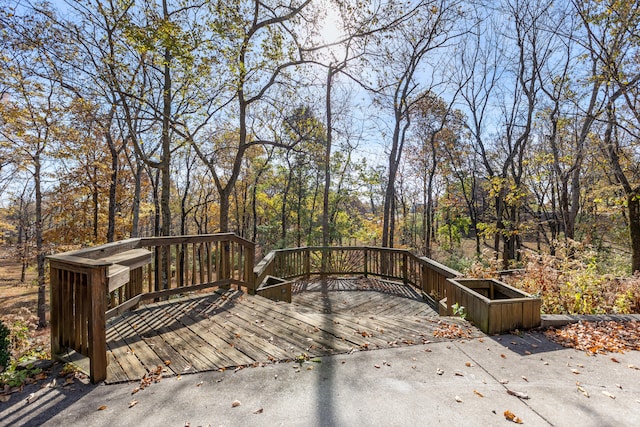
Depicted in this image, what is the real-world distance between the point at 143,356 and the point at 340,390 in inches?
76.4

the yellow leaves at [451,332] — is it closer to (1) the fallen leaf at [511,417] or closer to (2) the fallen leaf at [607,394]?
(2) the fallen leaf at [607,394]

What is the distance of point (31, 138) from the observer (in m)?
9.45

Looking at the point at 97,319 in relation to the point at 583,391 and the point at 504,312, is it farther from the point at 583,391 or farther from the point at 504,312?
the point at 504,312

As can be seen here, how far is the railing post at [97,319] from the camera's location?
2.35m

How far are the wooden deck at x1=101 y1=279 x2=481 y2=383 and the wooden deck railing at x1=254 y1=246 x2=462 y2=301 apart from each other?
1941 millimetres

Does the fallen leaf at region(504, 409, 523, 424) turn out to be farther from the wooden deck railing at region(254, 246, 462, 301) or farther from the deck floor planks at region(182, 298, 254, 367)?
the wooden deck railing at region(254, 246, 462, 301)

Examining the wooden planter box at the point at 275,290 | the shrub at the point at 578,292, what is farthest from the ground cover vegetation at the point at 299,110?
the wooden planter box at the point at 275,290

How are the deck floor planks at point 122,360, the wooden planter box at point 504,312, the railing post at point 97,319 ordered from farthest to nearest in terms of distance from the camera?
the wooden planter box at point 504,312
the deck floor planks at point 122,360
the railing post at point 97,319

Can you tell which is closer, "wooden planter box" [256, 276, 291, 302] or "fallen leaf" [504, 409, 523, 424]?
"fallen leaf" [504, 409, 523, 424]

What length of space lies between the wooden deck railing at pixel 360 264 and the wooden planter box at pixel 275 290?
0.23 metres

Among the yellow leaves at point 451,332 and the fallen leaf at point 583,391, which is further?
the yellow leaves at point 451,332

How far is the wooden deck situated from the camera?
A: 2766 mm

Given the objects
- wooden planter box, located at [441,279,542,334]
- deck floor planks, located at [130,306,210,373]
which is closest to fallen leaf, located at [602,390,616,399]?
wooden planter box, located at [441,279,542,334]

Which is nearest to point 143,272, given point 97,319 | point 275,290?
point 275,290
